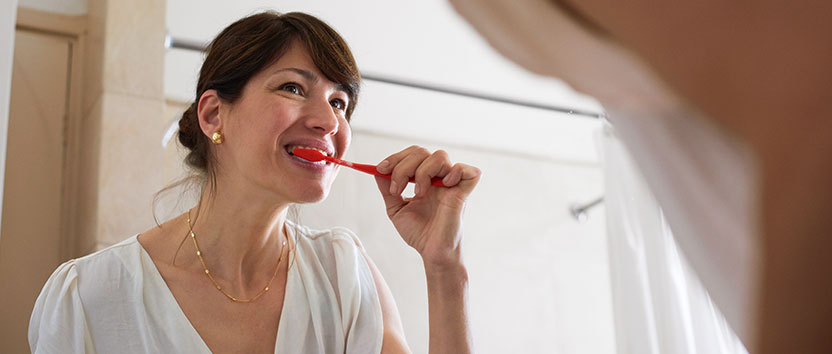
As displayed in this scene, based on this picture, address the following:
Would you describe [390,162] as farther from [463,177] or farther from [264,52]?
[264,52]

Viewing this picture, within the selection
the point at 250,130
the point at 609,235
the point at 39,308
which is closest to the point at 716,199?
the point at 250,130

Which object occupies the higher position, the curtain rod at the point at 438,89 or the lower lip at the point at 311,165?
the curtain rod at the point at 438,89

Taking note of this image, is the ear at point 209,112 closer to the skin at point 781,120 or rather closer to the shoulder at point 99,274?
the shoulder at point 99,274

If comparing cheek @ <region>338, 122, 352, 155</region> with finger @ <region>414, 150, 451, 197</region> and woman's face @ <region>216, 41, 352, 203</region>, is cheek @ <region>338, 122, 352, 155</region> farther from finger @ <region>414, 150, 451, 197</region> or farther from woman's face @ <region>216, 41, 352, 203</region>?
finger @ <region>414, 150, 451, 197</region>

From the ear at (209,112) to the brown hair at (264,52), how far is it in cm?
1

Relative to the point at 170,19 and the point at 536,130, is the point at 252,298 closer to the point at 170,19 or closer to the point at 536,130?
the point at 170,19

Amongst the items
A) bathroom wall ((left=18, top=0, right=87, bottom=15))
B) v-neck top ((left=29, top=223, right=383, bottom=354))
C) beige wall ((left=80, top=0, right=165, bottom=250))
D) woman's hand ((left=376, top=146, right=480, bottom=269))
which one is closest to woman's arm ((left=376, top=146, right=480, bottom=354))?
woman's hand ((left=376, top=146, right=480, bottom=269))

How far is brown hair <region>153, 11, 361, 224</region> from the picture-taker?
956mm

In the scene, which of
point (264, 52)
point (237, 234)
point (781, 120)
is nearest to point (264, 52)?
point (264, 52)

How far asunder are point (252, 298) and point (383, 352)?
7.3 inches

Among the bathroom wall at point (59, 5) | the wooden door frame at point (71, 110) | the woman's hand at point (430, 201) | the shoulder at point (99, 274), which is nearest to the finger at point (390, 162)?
the woman's hand at point (430, 201)

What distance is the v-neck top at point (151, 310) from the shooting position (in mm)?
917

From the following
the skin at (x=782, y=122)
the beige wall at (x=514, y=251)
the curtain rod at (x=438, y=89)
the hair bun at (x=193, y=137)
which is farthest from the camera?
the beige wall at (x=514, y=251)

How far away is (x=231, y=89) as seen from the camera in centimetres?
96
